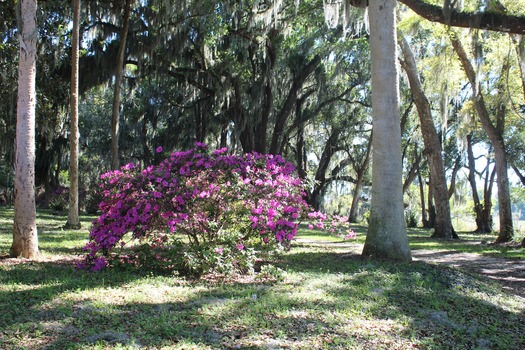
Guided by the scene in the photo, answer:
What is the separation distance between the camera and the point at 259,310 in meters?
3.95

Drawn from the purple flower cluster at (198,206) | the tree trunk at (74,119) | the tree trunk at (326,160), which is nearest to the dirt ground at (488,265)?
the purple flower cluster at (198,206)

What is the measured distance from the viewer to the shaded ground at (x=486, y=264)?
661 centimetres

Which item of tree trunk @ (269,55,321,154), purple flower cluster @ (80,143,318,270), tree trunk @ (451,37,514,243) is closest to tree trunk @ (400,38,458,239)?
tree trunk @ (451,37,514,243)

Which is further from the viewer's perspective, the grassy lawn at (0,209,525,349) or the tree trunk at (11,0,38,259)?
the tree trunk at (11,0,38,259)

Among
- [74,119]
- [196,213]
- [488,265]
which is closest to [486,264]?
[488,265]

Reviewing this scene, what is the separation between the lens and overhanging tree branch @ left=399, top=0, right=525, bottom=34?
7176 millimetres

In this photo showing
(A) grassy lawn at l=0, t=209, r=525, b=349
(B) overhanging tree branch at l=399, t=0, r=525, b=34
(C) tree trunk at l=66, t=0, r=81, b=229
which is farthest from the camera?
(C) tree trunk at l=66, t=0, r=81, b=229

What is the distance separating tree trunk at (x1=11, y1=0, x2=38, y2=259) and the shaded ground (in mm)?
5321

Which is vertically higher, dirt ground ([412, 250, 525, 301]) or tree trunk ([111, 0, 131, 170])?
tree trunk ([111, 0, 131, 170])

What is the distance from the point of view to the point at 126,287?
4574 mm

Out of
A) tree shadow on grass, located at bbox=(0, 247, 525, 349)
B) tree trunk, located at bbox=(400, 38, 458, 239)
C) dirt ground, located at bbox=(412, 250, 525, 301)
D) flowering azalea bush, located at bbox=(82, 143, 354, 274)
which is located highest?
tree trunk, located at bbox=(400, 38, 458, 239)

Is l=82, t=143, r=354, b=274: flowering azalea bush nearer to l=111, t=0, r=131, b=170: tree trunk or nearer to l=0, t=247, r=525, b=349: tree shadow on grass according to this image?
l=0, t=247, r=525, b=349: tree shadow on grass

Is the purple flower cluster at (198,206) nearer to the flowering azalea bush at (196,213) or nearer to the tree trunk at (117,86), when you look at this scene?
the flowering azalea bush at (196,213)

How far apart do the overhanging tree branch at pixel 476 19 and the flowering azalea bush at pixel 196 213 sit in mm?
4196
